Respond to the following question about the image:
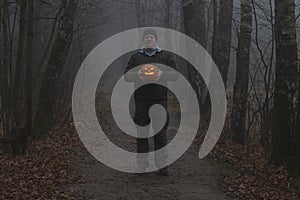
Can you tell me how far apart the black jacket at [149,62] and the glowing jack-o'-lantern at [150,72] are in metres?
0.17

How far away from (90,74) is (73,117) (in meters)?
3.50

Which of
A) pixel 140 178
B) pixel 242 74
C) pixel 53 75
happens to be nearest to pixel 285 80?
pixel 242 74

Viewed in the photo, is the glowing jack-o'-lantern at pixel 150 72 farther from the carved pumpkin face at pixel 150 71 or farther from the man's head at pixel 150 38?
the man's head at pixel 150 38

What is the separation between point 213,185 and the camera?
700 centimetres

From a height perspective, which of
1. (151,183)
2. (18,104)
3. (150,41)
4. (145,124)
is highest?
(150,41)

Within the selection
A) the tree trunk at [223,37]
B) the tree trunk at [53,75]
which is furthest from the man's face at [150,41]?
the tree trunk at [223,37]

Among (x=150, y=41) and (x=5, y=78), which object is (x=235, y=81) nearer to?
(x=150, y=41)

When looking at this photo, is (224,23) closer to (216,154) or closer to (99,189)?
(216,154)

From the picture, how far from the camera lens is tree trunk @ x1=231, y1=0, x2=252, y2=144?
34.1 ft

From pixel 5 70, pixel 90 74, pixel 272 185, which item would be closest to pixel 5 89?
pixel 5 70

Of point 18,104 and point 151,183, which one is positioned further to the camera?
point 18,104

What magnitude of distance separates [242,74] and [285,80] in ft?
9.25

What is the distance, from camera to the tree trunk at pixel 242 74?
10.4 meters

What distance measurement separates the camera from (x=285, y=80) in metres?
7.61
